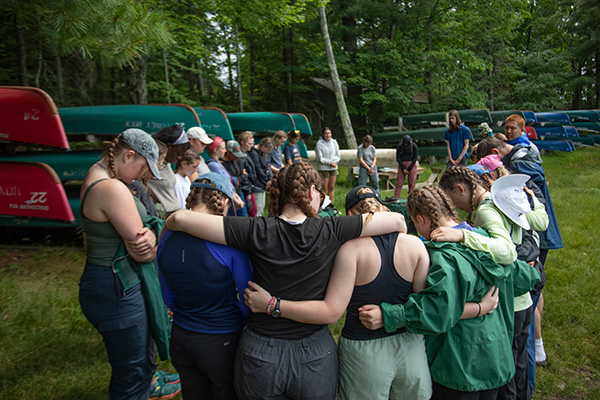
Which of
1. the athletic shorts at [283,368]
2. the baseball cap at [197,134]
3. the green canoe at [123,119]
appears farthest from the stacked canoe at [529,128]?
the athletic shorts at [283,368]

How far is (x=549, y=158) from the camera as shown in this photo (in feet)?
48.8

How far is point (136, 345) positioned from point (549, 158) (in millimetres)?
16668

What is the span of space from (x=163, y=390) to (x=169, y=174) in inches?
78.8

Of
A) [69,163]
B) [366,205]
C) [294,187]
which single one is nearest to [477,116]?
[69,163]

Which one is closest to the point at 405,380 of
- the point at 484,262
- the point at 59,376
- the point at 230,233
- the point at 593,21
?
the point at 484,262

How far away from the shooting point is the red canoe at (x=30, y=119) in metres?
4.76

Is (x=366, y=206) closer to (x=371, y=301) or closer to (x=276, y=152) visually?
(x=371, y=301)

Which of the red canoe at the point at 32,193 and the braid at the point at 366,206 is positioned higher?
the braid at the point at 366,206

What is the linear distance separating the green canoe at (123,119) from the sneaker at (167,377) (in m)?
4.54

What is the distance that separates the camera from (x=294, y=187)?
1.76 meters

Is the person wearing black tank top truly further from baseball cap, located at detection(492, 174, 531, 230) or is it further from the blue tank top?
baseball cap, located at detection(492, 174, 531, 230)

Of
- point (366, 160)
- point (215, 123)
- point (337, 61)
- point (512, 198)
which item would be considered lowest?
point (366, 160)

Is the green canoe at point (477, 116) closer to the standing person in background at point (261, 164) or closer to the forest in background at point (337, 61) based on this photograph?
the forest in background at point (337, 61)

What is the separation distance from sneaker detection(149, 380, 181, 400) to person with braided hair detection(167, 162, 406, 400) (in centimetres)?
151
